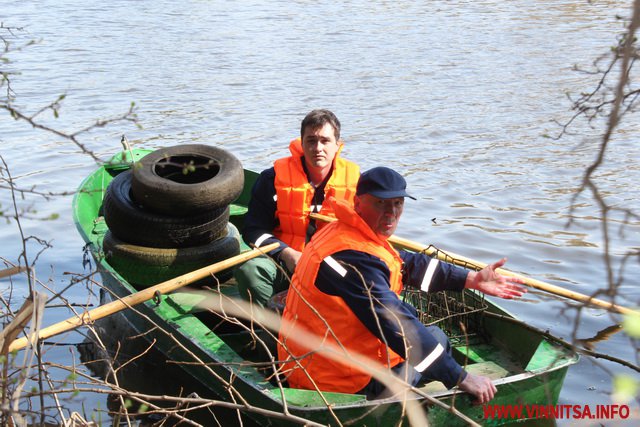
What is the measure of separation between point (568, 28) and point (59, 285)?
12.5m

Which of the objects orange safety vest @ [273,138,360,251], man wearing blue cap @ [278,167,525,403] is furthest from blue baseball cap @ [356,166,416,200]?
orange safety vest @ [273,138,360,251]

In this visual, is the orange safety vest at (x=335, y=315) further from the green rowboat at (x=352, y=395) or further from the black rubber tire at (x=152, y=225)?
the black rubber tire at (x=152, y=225)

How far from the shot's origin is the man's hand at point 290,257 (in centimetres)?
545

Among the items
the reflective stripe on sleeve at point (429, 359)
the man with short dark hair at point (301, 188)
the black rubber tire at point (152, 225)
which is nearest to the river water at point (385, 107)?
the black rubber tire at point (152, 225)

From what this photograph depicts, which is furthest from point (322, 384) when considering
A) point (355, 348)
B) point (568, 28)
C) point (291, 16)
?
point (291, 16)

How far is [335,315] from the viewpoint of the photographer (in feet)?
13.7

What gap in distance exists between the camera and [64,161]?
11.3 m

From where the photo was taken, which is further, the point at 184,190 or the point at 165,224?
the point at 165,224

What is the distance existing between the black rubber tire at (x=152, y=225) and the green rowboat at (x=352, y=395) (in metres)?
0.30

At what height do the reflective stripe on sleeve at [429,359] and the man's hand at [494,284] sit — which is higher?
the man's hand at [494,284]

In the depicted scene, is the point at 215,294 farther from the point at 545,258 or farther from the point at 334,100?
the point at 334,100

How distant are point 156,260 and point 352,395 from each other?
8.02ft

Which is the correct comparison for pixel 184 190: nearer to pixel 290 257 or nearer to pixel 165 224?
pixel 165 224

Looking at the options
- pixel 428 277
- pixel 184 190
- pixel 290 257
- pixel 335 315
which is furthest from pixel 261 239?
pixel 335 315
